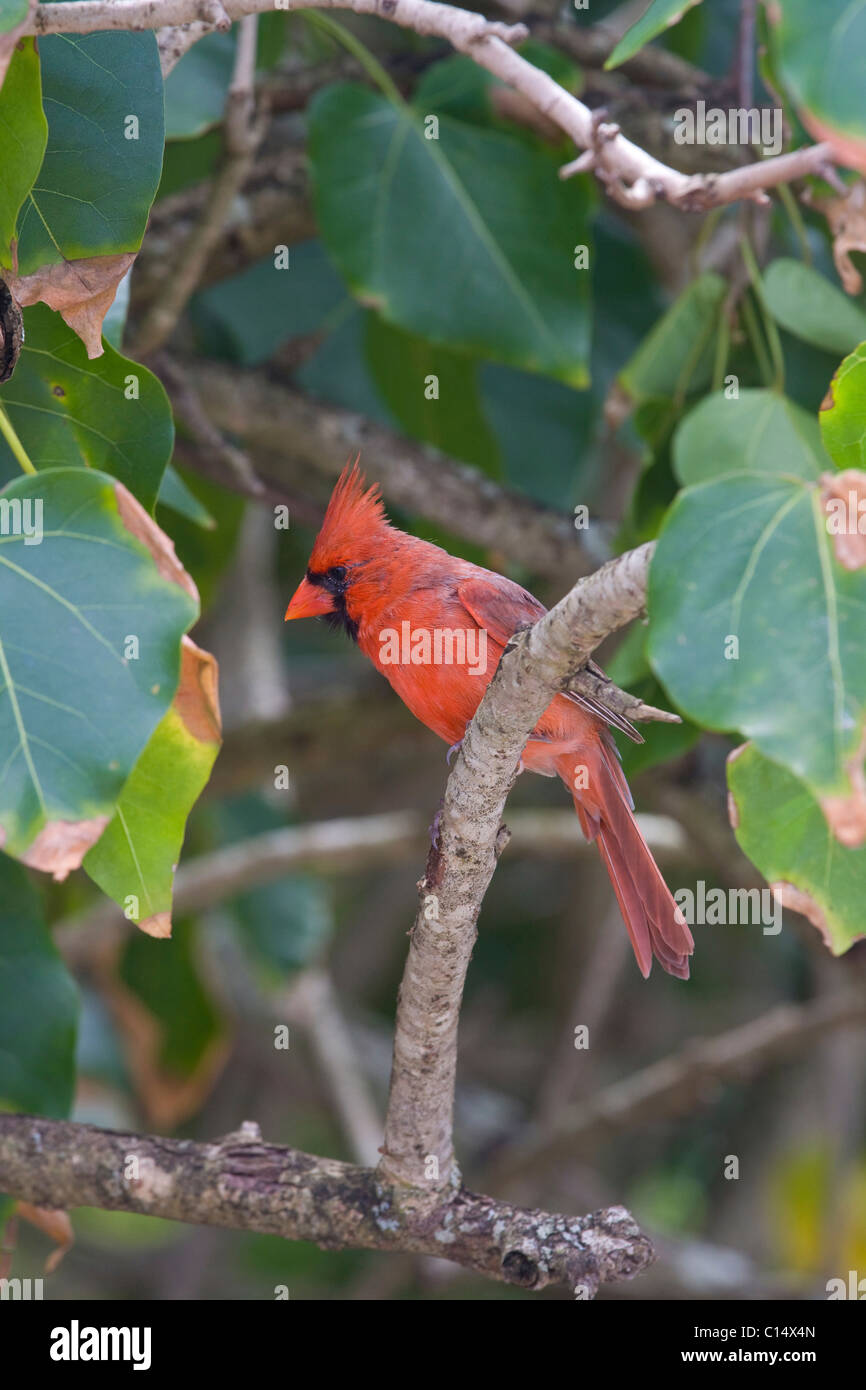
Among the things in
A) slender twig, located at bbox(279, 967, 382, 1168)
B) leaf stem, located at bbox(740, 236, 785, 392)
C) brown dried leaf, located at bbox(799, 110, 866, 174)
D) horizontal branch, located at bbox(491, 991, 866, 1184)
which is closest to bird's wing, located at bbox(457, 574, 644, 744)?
leaf stem, located at bbox(740, 236, 785, 392)

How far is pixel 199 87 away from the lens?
260cm

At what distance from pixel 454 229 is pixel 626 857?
4.13ft

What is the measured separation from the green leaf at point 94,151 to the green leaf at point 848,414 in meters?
0.82

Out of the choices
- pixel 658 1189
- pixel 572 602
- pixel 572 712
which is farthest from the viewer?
pixel 658 1189

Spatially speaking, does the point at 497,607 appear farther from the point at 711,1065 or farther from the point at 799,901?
the point at 711,1065

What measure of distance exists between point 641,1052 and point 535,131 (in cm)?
412

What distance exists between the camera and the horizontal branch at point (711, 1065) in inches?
137

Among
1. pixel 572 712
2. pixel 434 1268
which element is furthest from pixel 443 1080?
pixel 434 1268

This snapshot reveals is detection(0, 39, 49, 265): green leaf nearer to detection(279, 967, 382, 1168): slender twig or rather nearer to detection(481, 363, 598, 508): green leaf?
detection(481, 363, 598, 508): green leaf

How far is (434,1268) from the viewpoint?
4.17m

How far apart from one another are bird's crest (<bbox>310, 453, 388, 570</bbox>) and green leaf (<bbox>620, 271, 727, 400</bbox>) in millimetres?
534

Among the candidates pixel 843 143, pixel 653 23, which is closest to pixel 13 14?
pixel 653 23

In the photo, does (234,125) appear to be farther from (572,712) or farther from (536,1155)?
(536,1155)

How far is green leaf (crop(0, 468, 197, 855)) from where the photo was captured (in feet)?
4.31
